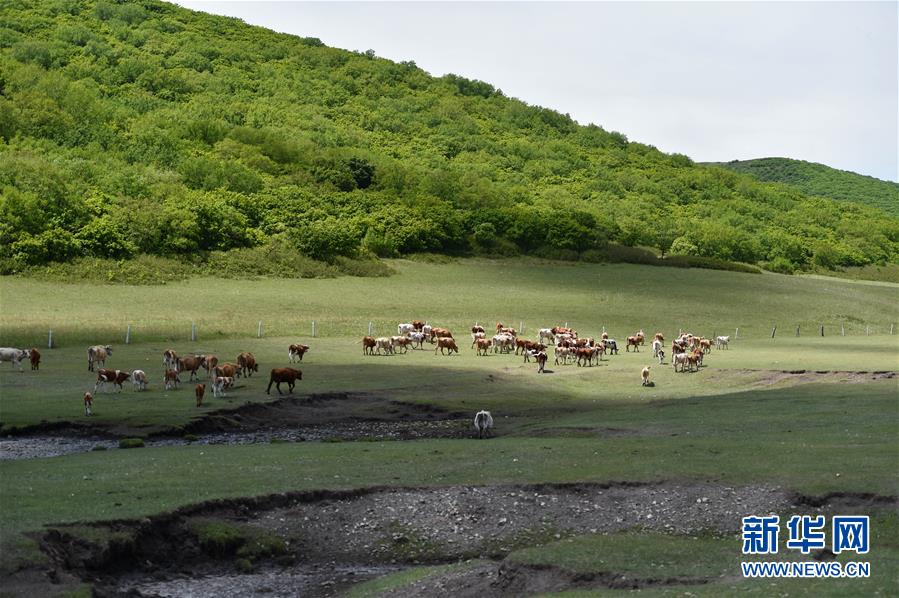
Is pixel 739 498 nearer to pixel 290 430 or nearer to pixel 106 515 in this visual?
pixel 106 515

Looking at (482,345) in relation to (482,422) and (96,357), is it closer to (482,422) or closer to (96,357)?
(96,357)

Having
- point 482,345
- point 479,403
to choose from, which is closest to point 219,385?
point 479,403

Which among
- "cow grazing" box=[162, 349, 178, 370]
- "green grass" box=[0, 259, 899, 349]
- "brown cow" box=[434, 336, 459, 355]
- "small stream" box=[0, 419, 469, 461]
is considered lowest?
"small stream" box=[0, 419, 469, 461]

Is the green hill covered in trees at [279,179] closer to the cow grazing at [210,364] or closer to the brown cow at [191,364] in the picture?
the cow grazing at [210,364]

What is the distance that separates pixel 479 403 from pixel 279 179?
277 feet

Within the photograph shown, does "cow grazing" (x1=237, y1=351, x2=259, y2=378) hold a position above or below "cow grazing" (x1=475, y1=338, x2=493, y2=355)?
below

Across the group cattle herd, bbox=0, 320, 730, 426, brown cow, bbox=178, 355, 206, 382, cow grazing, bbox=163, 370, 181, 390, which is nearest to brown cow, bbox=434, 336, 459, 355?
cattle herd, bbox=0, 320, 730, 426

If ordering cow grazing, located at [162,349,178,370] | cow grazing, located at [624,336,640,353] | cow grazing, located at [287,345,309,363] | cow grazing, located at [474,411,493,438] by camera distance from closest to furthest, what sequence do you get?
cow grazing, located at [474,411,493,438] → cow grazing, located at [162,349,178,370] → cow grazing, located at [287,345,309,363] → cow grazing, located at [624,336,640,353]

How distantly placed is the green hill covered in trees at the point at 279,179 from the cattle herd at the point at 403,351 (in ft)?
111

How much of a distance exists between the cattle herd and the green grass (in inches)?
296

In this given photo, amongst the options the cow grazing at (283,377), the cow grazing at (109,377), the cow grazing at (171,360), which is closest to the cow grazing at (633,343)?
the cow grazing at (283,377)

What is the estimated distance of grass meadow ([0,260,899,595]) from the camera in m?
19.8

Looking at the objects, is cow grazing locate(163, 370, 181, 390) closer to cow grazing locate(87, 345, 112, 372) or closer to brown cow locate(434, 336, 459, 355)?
cow grazing locate(87, 345, 112, 372)

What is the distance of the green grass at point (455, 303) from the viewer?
61156 mm
